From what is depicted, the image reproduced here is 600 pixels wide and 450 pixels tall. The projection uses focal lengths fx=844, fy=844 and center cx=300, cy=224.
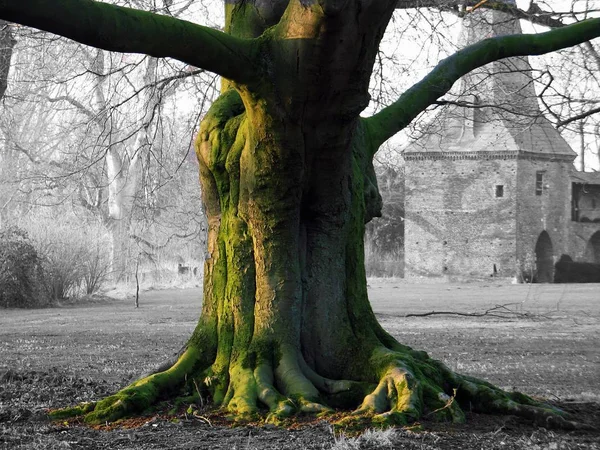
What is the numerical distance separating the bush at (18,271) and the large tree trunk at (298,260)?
19.9 m

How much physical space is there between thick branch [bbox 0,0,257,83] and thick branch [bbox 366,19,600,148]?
8.29 feet

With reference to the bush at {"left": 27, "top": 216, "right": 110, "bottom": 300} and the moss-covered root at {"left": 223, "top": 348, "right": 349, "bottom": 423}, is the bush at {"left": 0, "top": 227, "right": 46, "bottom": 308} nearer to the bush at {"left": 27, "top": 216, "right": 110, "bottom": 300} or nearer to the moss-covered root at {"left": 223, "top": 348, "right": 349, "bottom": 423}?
the bush at {"left": 27, "top": 216, "right": 110, "bottom": 300}

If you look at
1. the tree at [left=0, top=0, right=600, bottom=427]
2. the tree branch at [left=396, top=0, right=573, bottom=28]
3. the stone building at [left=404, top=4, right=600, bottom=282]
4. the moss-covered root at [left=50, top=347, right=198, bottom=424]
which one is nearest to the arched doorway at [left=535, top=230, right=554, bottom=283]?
the stone building at [left=404, top=4, right=600, bottom=282]

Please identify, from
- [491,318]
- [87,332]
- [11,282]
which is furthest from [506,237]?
[87,332]

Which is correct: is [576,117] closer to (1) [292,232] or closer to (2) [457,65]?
(2) [457,65]

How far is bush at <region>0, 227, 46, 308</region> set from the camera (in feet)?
83.1

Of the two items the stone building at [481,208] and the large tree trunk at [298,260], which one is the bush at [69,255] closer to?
the large tree trunk at [298,260]

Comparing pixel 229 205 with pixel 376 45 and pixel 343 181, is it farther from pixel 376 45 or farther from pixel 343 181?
pixel 376 45

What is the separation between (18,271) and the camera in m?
25.6

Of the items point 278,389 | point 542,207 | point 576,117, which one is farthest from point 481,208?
point 278,389

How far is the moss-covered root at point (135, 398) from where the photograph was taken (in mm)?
6031

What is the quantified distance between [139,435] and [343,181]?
2504mm

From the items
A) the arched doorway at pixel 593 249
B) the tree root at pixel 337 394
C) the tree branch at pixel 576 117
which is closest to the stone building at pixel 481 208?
the arched doorway at pixel 593 249

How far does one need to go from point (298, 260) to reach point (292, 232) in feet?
0.90
